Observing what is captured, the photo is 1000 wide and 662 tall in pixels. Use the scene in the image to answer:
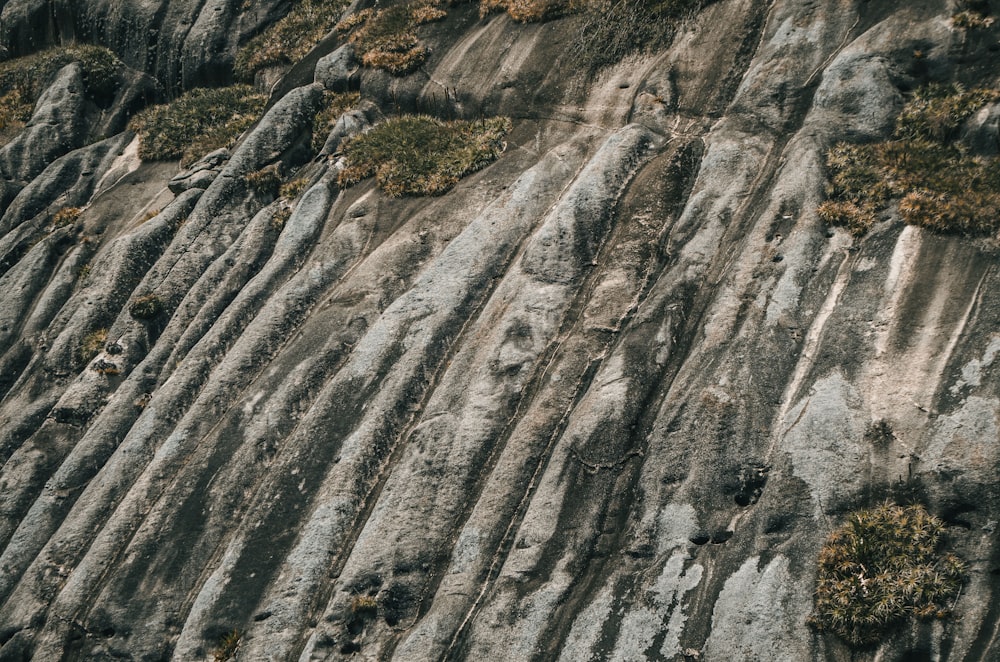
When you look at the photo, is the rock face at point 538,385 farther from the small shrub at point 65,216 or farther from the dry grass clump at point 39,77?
the dry grass clump at point 39,77

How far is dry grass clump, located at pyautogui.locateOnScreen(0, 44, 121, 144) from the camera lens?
179ft

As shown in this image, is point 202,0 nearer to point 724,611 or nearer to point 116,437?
point 116,437

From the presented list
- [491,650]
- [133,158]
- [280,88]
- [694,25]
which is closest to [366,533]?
[491,650]

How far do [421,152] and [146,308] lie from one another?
14.1m

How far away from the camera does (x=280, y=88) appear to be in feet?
155

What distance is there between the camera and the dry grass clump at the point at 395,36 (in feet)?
136

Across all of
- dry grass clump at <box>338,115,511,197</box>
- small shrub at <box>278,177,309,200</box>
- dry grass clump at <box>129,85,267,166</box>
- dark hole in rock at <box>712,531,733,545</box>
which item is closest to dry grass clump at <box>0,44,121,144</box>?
dry grass clump at <box>129,85,267,166</box>

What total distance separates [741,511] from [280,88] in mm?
36402

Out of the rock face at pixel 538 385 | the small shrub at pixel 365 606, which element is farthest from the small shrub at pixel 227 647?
the small shrub at pixel 365 606

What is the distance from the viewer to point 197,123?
162 feet

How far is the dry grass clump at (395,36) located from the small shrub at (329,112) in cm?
201

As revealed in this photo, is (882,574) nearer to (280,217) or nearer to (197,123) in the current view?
(280,217)

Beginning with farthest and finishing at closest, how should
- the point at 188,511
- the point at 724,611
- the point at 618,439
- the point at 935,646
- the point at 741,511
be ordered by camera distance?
the point at 188,511 < the point at 618,439 < the point at 741,511 < the point at 724,611 < the point at 935,646

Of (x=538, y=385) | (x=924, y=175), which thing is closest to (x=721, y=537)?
(x=538, y=385)
